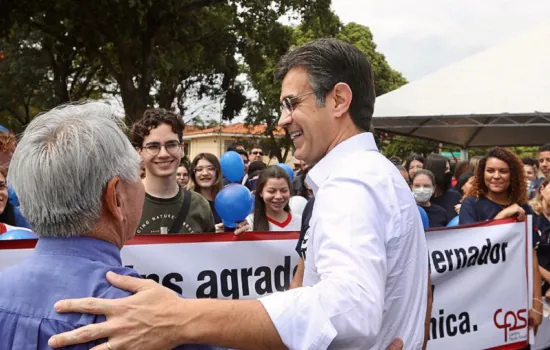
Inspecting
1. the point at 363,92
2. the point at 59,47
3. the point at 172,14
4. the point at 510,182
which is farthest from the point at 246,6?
the point at 363,92

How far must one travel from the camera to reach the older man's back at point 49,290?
4.59 feet

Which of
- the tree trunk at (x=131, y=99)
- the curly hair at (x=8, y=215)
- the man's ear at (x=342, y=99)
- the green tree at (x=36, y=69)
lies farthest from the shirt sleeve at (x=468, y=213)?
the green tree at (x=36, y=69)

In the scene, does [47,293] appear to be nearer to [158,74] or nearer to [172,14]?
[172,14]

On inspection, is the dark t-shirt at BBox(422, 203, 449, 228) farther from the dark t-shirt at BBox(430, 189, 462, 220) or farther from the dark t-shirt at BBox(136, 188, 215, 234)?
the dark t-shirt at BBox(136, 188, 215, 234)

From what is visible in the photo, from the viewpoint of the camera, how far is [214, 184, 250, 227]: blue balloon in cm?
403

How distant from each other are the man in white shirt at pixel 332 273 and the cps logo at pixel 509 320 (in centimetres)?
288

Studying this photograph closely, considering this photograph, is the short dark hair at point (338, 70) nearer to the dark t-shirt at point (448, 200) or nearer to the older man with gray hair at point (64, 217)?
the older man with gray hair at point (64, 217)

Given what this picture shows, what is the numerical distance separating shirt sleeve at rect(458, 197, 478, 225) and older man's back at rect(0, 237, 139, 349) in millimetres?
3864

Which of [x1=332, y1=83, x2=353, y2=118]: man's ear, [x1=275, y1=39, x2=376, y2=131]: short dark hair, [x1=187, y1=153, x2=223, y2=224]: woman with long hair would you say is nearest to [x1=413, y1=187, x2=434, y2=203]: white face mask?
[x1=187, y1=153, x2=223, y2=224]: woman with long hair

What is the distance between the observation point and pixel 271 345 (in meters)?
1.48

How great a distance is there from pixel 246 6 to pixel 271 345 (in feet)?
63.3

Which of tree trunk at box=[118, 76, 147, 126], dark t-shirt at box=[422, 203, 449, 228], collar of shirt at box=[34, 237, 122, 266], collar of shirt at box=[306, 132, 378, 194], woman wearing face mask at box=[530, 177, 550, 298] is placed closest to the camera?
collar of shirt at box=[34, 237, 122, 266]

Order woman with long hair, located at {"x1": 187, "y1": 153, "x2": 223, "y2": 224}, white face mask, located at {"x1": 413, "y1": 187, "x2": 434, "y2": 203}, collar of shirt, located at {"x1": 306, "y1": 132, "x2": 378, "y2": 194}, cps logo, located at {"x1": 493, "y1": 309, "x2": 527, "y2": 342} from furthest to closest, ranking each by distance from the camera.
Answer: white face mask, located at {"x1": 413, "y1": 187, "x2": 434, "y2": 203} < woman with long hair, located at {"x1": 187, "y1": 153, "x2": 223, "y2": 224} < cps logo, located at {"x1": 493, "y1": 309, "x2": 527, "y2": 342} < collar of shirt, located at {"x1": 306, "y1": 132, "x2": 378, "y2": 194}

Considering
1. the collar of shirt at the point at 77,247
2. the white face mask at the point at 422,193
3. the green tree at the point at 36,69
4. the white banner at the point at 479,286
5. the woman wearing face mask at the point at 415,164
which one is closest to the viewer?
the collar of shirt at the point at 77,247
